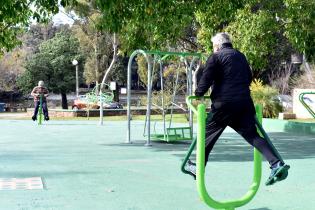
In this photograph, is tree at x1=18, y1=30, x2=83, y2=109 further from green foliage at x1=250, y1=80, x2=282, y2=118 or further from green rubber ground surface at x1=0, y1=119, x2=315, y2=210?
green rubber ground surface at x1=0, y1=119, x2=315, y2=210

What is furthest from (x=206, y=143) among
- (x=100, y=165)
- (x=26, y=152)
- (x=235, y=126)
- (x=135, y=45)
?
(x=135, y=45)

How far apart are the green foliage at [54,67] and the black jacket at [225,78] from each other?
40.4m

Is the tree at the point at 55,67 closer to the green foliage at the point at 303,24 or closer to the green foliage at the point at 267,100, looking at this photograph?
the green foliage at the point at 267,100

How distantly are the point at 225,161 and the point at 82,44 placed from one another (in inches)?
1346

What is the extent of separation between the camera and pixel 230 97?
543cm

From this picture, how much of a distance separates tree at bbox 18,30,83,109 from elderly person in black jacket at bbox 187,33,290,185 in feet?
133

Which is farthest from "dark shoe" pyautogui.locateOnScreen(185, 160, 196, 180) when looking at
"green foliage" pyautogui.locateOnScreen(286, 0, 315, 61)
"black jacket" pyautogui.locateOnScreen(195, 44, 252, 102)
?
"green foliage" pyautogui.locateOnScreen(286, 0, 315, 61)

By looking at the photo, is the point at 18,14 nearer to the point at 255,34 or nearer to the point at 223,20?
the point at 223,20

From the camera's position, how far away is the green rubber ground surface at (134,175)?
6094mm

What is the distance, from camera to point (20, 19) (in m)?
13.8

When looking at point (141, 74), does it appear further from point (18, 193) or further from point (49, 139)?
point (18, 193)

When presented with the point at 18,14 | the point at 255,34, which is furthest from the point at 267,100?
the point at 18,14

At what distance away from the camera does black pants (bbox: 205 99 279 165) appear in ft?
17.8

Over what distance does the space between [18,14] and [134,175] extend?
6.86m
